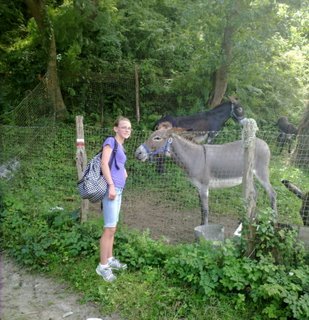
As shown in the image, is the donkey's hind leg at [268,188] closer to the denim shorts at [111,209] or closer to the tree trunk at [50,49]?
the denim shorts at [111,209]

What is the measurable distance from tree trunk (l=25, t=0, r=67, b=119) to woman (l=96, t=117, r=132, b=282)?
7.06m

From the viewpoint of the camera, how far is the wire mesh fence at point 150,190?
6.16m

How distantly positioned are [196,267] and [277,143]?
6954 mm

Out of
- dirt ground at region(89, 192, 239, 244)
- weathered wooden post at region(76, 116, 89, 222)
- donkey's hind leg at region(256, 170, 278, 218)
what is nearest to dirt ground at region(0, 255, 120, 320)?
weathered wooden post at region(76, 116, 89, 222)

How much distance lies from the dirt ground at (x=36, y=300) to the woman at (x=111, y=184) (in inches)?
17.3

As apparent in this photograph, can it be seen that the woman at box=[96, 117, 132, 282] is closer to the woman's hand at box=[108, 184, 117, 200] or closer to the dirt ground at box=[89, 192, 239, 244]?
the woman's hand at box=[108, 184, 117, 200]

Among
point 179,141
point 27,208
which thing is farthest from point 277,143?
point 27,208

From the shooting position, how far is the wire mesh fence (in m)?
6.16

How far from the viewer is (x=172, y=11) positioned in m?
14.1

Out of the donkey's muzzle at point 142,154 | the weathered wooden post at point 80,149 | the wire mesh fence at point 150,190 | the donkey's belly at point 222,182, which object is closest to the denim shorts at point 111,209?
the weathered wooden post at point 80,149

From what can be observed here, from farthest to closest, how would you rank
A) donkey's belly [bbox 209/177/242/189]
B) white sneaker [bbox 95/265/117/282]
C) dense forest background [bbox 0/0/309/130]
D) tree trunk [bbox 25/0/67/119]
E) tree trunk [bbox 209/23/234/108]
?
tree trunk [bbox 209/23/234/108] → tree trunk [bbox 25/0/67/119] → dense forest background [bbox 0/0/309/130] → donkey's belly [bbox 209/177/242/189] → white sneaker [bbox 95/265/117/282]

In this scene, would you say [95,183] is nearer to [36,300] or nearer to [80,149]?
[80,149]

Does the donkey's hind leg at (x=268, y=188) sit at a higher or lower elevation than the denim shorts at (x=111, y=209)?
lower

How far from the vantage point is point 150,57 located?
13688 mm
